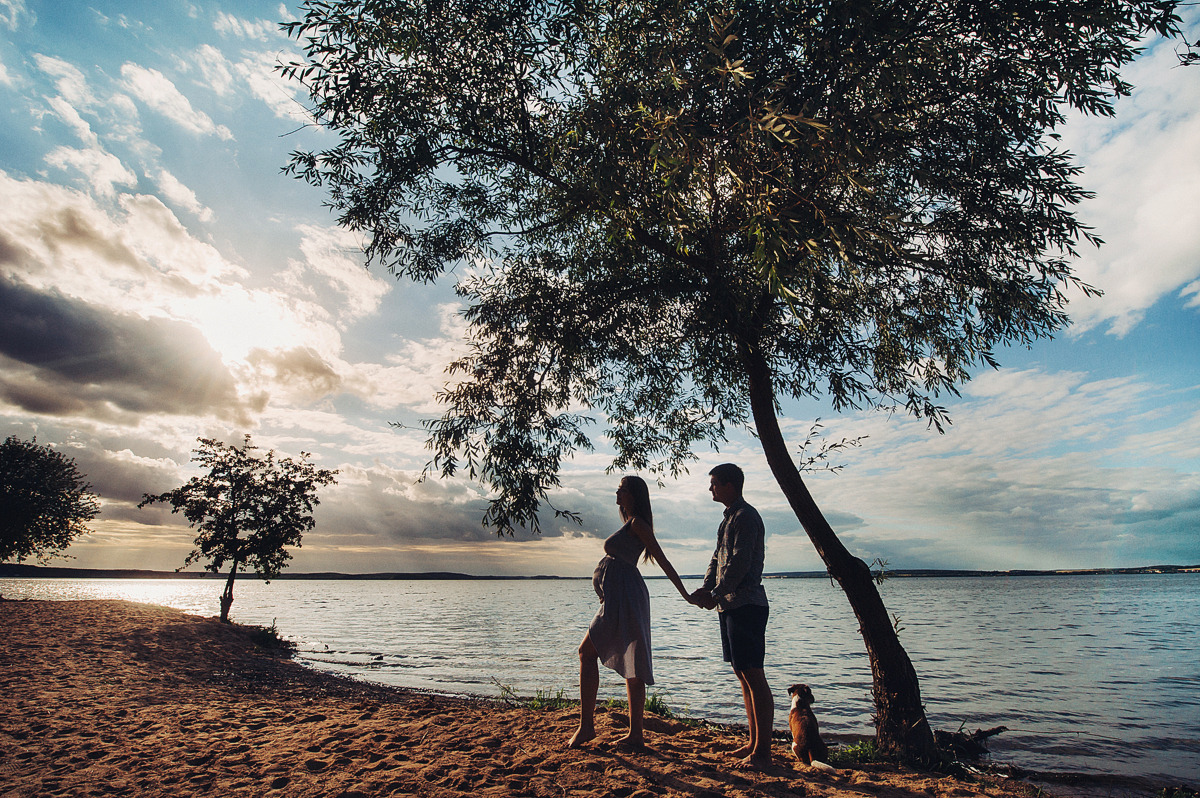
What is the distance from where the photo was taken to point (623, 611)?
4496 millimetres

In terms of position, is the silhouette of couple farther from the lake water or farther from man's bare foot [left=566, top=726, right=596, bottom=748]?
the lake water

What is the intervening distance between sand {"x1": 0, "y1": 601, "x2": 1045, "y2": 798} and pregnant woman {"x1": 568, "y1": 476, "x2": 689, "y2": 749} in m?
0.37

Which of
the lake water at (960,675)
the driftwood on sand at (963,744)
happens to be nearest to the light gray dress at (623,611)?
the driftwood on sand at (963,744)

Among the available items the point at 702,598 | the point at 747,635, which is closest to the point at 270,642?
the point at 702,598

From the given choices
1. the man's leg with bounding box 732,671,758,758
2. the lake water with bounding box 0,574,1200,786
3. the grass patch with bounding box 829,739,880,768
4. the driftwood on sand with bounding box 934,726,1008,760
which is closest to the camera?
the man's leg with bounding box 732,671,758,758

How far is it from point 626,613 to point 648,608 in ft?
0.62

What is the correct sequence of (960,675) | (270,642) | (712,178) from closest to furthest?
1. (712,178)
2. (960,675)
3. (270,642)

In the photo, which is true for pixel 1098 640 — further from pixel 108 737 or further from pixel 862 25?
pixel 108 737

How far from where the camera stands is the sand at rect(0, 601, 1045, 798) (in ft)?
13.2

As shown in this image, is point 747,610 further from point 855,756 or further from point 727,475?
point 855,756

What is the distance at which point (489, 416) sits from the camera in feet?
23.6

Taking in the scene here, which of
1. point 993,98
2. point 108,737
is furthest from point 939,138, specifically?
point 108,737

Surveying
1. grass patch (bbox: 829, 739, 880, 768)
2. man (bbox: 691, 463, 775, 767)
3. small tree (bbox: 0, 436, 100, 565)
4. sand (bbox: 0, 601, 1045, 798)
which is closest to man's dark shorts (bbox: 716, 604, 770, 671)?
man (bbox: 691, 463, 775, 767)

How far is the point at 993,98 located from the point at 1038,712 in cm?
1166
